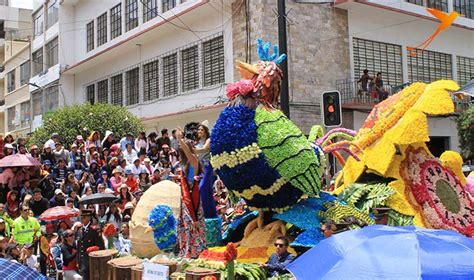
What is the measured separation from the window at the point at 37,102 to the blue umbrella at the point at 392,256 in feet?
103

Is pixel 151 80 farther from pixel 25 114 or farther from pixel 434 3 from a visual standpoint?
pixel 25 114

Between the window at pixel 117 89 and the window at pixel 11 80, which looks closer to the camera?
the window at pixel 117 89

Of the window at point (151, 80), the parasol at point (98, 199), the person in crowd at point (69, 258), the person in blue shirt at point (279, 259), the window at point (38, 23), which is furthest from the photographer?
the window at point (38, 23)

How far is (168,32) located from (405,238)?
1983 centimetres

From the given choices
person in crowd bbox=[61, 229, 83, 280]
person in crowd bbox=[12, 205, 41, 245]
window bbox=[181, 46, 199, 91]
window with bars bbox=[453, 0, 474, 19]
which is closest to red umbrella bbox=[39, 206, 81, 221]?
person in crowd bbox=[12, 205, 41, 245]

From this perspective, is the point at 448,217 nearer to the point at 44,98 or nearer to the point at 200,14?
the point at 200,14

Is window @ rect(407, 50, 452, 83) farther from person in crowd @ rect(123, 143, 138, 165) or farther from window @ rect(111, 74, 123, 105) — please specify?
window @ rect(111, 74, 123, 105)

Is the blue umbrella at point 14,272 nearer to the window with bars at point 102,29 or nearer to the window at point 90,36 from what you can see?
the window with bars at point 102,29

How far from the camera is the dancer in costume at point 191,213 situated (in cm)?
627

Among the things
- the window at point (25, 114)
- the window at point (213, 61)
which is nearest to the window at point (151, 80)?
the window at point (213, 61)

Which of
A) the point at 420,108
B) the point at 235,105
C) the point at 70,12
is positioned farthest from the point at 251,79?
the point at 70,12

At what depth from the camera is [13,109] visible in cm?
3953

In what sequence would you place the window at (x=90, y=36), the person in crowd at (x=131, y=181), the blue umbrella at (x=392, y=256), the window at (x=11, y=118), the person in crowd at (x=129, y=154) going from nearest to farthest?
the blue umbrella at (x=392, y=256)
the person in crowd at (x=131, y=181)
the person in crowd at (x=129, y=154)
the window at (x=90, y=36)
the window at (x=11, y=118)

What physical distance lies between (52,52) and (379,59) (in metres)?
19.0
